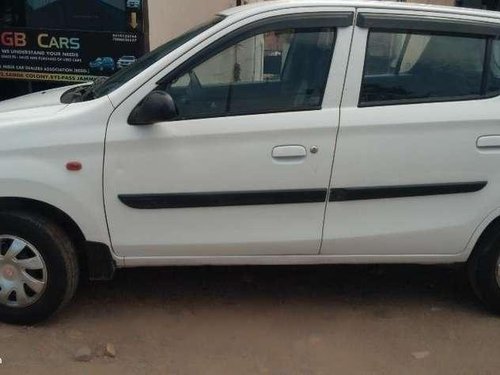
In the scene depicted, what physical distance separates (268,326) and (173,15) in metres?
6.33

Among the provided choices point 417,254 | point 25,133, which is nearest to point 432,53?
point 417,254

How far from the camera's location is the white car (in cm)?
345

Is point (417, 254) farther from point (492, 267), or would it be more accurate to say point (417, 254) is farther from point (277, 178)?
point (277, 178)

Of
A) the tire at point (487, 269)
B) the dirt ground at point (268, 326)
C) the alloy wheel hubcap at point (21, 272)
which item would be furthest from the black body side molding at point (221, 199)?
the tire at point (487, 269)

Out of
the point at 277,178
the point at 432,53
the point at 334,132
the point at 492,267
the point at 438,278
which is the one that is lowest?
the point at 438,278

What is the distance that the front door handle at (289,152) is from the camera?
138 inches

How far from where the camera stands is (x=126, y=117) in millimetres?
3455

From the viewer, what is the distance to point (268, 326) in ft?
12.4

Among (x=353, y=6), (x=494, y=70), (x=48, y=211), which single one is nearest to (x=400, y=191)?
(x=494, y=70)

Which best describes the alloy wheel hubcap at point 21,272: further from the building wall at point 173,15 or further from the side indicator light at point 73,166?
the building wall at point 173,15

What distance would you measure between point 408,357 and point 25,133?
7.43 ft

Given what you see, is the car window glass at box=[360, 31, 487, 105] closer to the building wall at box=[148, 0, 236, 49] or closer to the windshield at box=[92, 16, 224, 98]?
the windshield at box=[92, 16, 224, 98]

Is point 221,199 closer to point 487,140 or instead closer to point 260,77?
point 260,77

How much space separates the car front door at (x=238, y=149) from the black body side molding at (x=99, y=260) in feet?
0.21
